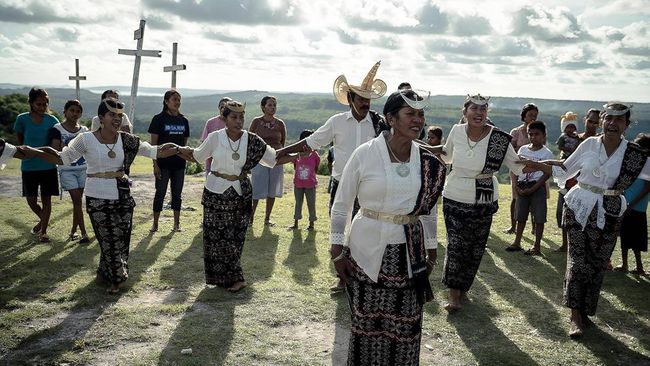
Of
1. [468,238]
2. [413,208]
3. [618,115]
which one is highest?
[618,115]

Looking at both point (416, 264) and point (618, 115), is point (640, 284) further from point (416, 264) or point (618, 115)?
point (416, 264)

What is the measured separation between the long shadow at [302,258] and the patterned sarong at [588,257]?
3.05 metres

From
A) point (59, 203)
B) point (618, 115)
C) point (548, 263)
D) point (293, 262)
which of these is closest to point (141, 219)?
point (59, 203)

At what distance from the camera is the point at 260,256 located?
7.76 metres

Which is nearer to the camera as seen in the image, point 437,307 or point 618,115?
point 618,115

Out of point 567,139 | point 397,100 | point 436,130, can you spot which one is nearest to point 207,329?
point 397,100

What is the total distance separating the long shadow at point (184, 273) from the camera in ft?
19.9

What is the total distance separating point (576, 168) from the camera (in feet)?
18.2

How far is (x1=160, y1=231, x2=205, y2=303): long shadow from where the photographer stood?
238 inches

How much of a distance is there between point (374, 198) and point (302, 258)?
14.4 feet

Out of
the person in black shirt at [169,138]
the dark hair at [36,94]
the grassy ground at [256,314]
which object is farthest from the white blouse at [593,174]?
the dark hair at [36,94]

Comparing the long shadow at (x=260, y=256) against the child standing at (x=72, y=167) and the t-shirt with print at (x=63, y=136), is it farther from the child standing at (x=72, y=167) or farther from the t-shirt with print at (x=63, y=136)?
the t-shirt with print at (x=63, y=136)

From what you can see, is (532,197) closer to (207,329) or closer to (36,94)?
(207,329)

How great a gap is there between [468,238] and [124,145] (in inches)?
158
